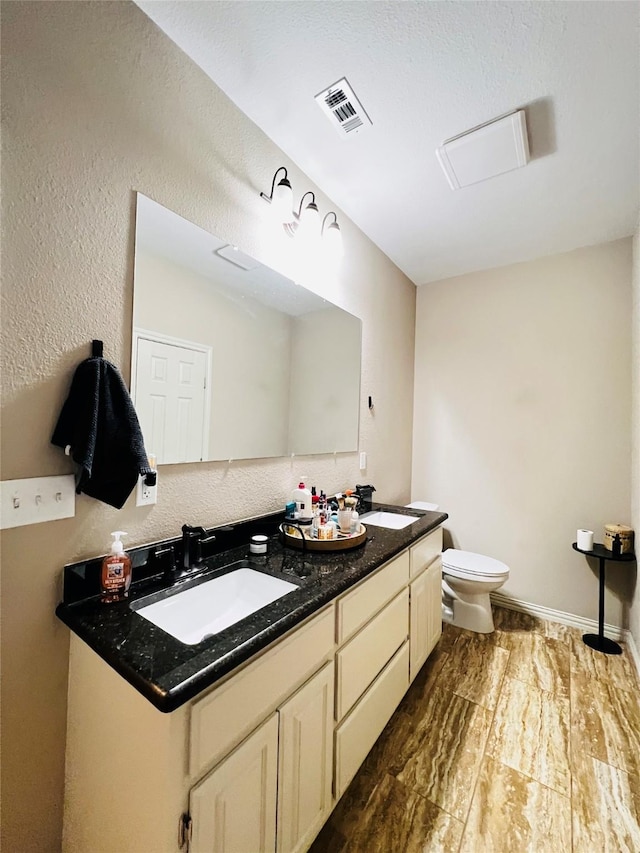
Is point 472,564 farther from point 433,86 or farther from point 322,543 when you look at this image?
point 433,86

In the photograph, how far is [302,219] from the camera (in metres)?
1.68

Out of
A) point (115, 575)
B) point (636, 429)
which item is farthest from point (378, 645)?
point (636, 429)

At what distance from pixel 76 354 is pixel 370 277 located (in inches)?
76.6

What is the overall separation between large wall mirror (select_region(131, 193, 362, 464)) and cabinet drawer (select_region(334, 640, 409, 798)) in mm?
1020

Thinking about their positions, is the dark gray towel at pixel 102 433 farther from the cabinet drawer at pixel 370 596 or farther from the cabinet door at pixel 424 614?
the cabinet door at pixel 424 614

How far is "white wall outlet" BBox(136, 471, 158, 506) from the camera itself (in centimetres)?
112

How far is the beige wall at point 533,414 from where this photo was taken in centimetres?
233

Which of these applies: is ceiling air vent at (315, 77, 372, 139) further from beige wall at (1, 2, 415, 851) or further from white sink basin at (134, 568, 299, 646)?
white sink basin at (134, 568, 299, 646)

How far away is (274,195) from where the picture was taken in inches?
59.9

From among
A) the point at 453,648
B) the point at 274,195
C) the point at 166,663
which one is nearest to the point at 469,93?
the point at 274,195

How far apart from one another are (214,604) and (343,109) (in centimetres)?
196

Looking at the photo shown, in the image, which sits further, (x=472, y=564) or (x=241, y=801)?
(x=472, y=564)

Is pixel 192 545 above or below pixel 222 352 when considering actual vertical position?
below

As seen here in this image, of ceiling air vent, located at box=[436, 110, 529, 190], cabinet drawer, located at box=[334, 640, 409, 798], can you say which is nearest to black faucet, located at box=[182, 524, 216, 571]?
cabinet drawer, located at box=[334, 640, 409, 798]
